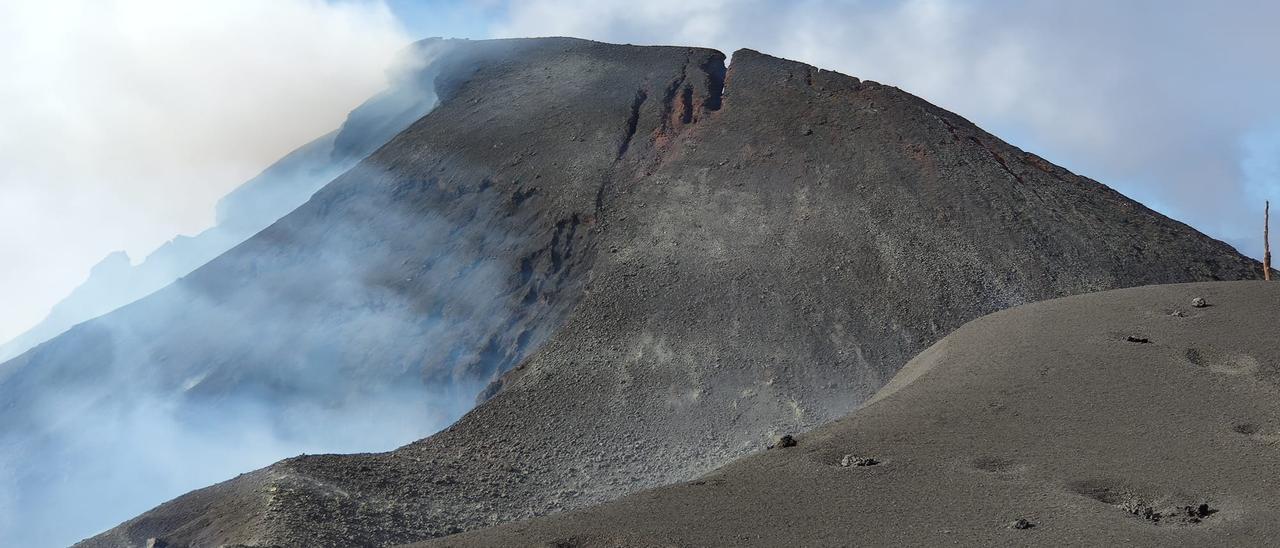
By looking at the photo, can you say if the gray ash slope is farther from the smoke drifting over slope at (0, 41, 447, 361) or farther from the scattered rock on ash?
the scattered rock on ash

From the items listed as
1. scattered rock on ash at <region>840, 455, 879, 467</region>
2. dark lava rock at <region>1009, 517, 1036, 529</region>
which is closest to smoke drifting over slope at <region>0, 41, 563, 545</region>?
scattered rock on ash at <region>840, 455, 879, 467</region>

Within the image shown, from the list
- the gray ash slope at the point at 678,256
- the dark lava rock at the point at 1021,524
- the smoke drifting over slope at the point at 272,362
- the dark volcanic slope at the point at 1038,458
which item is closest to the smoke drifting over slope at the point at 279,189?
the gray ash slope at the point at 678,256

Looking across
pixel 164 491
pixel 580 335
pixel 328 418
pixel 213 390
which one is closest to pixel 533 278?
pixel 580 335

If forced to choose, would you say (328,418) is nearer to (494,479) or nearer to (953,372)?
(494,479)

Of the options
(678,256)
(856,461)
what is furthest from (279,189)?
(856,461)

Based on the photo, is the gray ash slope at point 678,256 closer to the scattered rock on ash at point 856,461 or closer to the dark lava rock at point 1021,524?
the scattered rock on ash at point 856,461

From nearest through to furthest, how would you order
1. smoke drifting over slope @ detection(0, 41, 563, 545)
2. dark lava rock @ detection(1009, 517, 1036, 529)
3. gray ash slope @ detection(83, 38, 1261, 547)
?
1. dark lava rock @ detection(1009, 517, 1036, 529)
2. gray ash slope @ detection(83, 38, 1261, 547)
3. smoke drifting over slope @ detection(0, 41, 563, 545)

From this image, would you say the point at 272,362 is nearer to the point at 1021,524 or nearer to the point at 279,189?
the point at 279,189

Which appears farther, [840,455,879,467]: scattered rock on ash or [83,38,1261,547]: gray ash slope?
[83,38,1261,547]: gray ash slope

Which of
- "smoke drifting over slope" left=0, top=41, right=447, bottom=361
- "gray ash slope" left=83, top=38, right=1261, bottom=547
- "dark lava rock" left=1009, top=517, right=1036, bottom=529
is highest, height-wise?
"smoke drifting over slope" left=0, top=41, right=447, bottom=361
